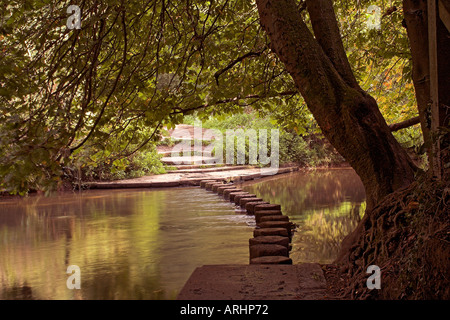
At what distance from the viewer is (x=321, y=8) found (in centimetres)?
590

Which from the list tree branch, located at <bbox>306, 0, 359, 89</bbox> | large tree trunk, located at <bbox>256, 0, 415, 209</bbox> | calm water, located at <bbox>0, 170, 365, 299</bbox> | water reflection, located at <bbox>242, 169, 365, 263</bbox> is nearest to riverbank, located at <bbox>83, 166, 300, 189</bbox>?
water reflection, located at <bbox>242, 169, 365, 263</bbox>

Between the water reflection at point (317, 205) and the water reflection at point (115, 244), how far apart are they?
44.3 inches

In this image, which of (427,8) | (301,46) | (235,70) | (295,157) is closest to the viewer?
(427,8)

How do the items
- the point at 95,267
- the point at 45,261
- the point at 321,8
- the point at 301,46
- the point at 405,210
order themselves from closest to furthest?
the point at 405,210 < the point at 301,46 < the point at 321,8 < the point at 95,267 < the point at 45,261

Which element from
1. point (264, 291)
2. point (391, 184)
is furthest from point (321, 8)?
point (264, 291)

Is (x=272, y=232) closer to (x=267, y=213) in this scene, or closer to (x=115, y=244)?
(x=267, y=213)

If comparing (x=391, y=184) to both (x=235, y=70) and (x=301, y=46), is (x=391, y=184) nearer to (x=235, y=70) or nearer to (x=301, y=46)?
(x=301, y=46)

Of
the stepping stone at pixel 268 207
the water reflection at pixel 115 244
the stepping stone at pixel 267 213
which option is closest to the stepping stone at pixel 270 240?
the water reflection at pixel 115 244

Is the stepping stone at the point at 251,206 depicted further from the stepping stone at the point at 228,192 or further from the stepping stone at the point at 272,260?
the stepping stone at the point at 272,260

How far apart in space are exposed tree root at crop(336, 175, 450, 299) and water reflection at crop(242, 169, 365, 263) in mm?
2598

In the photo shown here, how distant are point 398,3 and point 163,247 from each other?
6073 mm

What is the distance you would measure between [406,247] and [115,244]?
5.89m

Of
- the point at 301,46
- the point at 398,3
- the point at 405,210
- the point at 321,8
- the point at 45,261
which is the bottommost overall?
the point at 45,261

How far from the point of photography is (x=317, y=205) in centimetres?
1327
